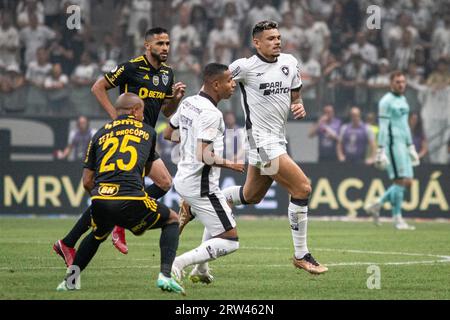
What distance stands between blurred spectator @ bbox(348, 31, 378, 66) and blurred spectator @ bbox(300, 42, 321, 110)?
39.5 inches

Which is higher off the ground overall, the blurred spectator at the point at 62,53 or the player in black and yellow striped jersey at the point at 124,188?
the blurred spectator at the point at 62,53

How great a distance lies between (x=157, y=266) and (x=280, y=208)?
404 inches

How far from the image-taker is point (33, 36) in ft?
78.9

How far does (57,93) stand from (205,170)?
43.1ft

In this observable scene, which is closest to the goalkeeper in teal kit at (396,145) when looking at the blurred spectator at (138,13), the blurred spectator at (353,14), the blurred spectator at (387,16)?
the blurred spectator at (387,16)

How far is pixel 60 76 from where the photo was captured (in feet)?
75.2

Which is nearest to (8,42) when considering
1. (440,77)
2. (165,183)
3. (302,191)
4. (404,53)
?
(404,53)

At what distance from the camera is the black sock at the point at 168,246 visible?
9.27 metres

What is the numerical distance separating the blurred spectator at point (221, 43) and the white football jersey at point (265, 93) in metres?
11.6

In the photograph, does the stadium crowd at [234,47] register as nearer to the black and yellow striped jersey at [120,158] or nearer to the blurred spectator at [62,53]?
the blurred spectator at [62,53]

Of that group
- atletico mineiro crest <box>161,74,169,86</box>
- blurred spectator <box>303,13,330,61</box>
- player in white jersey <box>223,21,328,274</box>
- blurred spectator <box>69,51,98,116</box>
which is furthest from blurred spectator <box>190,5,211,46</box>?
player in white jersey <box>223,21,328,274</box>

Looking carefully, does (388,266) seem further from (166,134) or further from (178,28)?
(178,28)

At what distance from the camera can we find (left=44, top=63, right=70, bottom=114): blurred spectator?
879 inches
